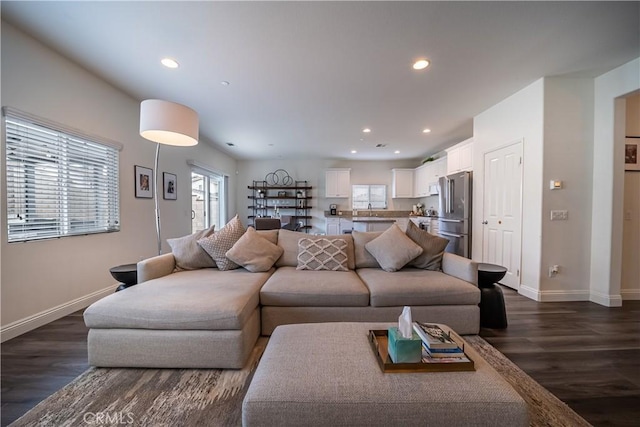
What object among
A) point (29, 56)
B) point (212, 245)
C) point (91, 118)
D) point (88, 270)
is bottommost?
point (88, 270)

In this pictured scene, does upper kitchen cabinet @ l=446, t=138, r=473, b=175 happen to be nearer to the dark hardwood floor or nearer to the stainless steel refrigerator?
the stainless steel refrigerator

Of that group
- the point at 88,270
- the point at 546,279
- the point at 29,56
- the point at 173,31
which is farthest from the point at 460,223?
the point at 29,56

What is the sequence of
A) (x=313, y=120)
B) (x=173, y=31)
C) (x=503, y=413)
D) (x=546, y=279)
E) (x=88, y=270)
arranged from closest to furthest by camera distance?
1. (x=503, y=413)
2. (x=173, y=31)
3. (x=88, y=270)
4. (x=546, y=279)
5. (x=313, y=120)

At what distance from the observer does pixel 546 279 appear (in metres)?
3.05

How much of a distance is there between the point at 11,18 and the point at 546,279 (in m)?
5.69

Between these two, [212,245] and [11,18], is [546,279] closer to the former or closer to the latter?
[212,245]

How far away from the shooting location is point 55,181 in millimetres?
2537

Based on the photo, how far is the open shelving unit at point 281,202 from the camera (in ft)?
24.7

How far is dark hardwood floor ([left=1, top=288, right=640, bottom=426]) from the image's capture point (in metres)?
1.47

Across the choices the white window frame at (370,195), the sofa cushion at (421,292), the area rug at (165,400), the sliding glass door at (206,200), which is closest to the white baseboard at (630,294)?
the sofa cushion at (421,292)

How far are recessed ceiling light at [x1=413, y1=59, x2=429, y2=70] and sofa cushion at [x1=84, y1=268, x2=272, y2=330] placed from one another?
2.67 m

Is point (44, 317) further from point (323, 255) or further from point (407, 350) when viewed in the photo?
point (407, 350)

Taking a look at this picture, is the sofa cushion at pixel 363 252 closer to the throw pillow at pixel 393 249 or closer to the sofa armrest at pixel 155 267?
the throw pillow at pixel 393 249

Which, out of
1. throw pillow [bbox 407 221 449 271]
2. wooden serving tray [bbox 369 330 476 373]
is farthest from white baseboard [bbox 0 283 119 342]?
throw pillow [bbox 407 221 449 271]
